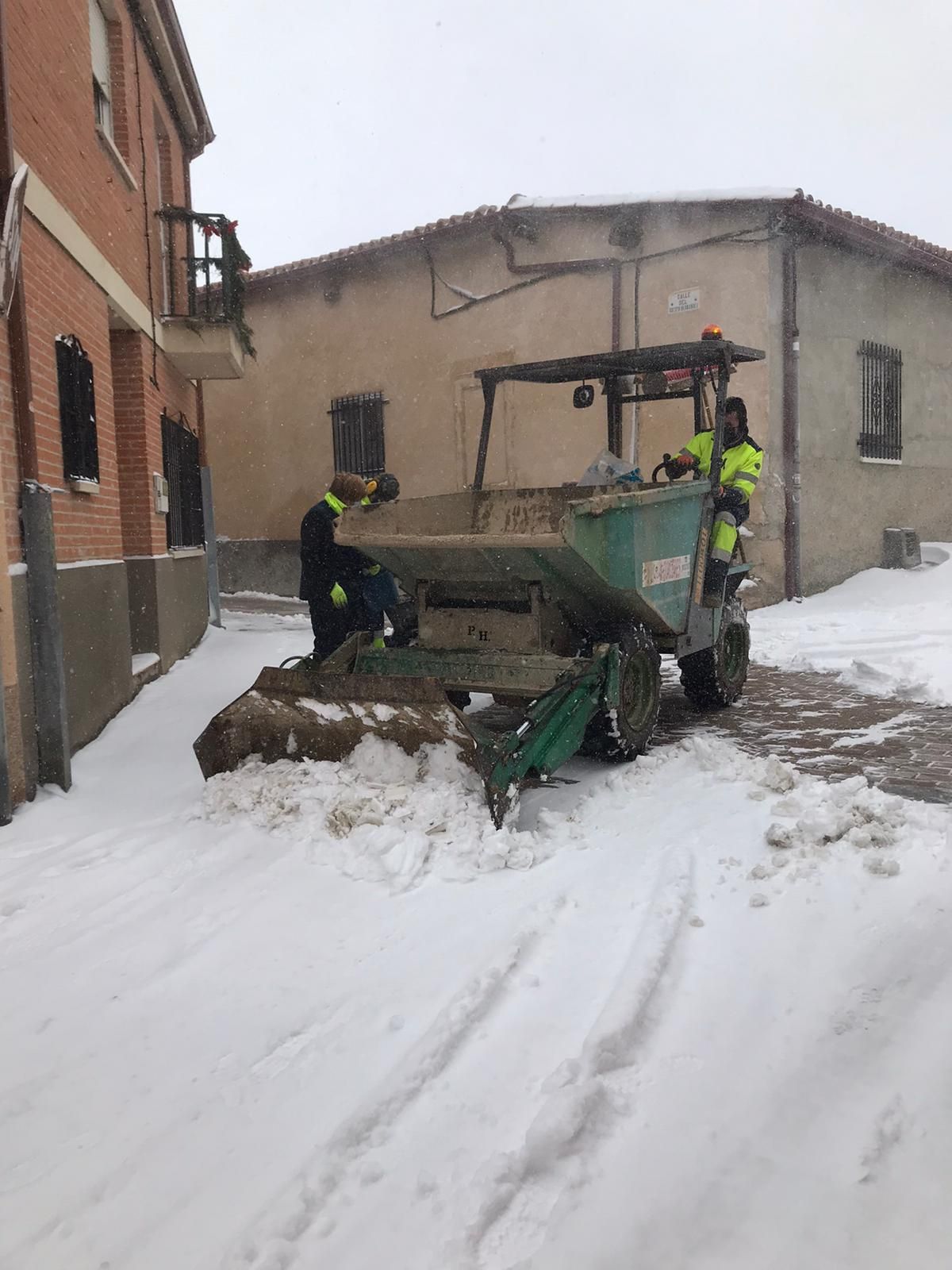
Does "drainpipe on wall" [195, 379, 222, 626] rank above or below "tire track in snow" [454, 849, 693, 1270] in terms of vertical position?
above

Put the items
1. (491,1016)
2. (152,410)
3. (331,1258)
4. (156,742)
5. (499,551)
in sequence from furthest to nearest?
(152,410), (156,742), (499,551), (491,1016), (331,1258)

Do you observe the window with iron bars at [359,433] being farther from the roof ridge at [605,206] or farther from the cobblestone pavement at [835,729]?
the cobblestone pavement at [835,729]

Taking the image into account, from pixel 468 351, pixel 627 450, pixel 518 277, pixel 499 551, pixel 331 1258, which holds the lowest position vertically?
pixel 331 1258

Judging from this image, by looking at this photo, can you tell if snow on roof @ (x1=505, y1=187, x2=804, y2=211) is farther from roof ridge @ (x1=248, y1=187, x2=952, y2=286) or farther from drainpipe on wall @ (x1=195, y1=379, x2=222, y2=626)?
drainpipe on wall @ (x1=195, y1=379, x2=222, y2=626)

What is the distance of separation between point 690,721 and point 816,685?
1.57 meters

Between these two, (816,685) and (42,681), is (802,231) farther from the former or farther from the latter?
(42,681)

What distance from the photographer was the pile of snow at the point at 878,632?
7.30m

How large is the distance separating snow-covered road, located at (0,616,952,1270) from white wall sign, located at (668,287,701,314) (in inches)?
348

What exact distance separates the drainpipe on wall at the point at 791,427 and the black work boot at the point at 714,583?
20.4ft

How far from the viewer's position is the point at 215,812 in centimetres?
433

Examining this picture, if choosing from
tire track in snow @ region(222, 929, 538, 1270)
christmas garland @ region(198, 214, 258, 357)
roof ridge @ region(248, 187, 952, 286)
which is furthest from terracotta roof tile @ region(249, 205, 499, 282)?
tire track in snow @ region(222, 929, 538, 1270)

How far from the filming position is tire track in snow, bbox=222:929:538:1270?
75.2 inches

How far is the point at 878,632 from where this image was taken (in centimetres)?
943

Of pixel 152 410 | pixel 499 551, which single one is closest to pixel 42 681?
pixel 499 551
